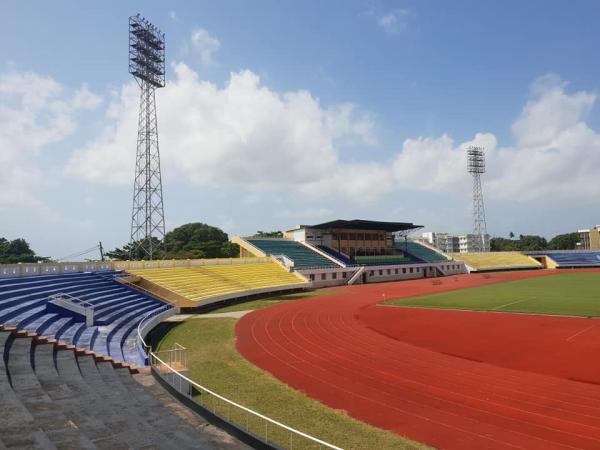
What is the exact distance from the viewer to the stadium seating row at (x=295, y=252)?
5816cm

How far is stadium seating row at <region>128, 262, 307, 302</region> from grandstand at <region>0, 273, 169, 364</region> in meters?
3.45

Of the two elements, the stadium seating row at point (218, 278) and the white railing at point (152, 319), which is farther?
the stadium seating row at point (218, 278)

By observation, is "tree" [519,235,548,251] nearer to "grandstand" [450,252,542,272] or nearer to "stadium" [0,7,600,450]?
"grandstand" [450,252,542,272]

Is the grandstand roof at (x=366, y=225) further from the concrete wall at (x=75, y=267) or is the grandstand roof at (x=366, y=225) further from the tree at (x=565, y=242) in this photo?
the tree at (x=565, y=242)

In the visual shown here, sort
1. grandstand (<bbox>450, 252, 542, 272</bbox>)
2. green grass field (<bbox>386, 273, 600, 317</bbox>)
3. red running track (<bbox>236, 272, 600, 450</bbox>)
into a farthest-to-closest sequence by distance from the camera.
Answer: grandstand (<bbox>450, 252, 542, 272</bbox>), green grass field (<bbox>386, 273, 600, 317</bbox>), red running track (<bbox>236, 272, 600, 450</bbox>)

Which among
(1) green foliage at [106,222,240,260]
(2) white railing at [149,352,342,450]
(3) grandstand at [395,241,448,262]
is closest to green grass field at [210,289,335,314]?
(2) white railing at [149,352,342,450]

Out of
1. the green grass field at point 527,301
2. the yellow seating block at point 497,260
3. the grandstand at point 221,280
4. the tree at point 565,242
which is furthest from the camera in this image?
the tree at point 565,242

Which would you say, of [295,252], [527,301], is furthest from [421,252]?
[527,301]

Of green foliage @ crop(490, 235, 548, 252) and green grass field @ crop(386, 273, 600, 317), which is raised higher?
green foliage @ crop(490, 235, 548, 252)

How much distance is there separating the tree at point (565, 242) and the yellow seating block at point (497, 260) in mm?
83129

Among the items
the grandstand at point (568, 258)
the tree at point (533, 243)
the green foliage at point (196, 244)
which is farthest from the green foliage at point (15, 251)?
the tree at point (533, 243)

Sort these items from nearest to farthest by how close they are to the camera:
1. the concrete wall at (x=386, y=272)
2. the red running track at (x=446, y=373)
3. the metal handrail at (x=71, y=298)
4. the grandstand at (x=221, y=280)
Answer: the red running track at (x=446, y=373) < the metal handrail at (x=71, y=298) < the grandstand at (x=221, y=280) < the concrete wall at (x=386, y=272)

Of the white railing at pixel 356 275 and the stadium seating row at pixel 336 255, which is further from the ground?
the stadium seating row at pixel 336 255

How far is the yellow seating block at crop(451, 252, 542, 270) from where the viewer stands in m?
83.1
